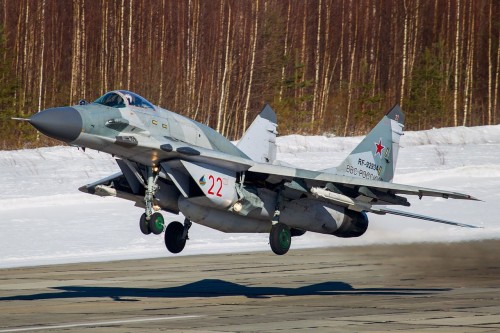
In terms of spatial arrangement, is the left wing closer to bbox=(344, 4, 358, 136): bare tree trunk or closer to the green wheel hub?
the green wheel hub

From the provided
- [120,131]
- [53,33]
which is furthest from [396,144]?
[53,33]

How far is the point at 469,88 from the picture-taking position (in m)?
58.0

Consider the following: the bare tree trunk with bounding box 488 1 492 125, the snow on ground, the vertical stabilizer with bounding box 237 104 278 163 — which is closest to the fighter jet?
the vertical stabilizer with bounding box 237 104 278 163

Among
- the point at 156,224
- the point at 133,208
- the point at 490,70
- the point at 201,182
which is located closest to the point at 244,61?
the point at 490,70

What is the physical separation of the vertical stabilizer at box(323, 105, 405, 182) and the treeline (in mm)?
22905

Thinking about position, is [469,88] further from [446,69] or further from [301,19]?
[301,19]

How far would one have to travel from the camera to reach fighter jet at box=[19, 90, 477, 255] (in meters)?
15.9

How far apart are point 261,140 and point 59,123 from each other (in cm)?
625

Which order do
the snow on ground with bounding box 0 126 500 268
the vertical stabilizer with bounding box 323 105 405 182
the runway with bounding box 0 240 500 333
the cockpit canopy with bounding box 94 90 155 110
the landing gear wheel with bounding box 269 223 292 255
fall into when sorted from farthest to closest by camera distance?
the snow on ground with bounding box 0 126 500 268 → the vertical stabilizer with bounding box 323 105 405 182 → the landing gear wheel with bounding box 269 223 292 255 → the cockpit canopy with bounding box 94 90 155 110 → the runway with bounding box 0 240 500 333

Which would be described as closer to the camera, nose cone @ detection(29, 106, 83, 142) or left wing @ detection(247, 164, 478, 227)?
nose cone @ detection(29, 106, 83, 142)

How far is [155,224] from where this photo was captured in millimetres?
15555

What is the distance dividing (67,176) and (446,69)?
32940 millimetres

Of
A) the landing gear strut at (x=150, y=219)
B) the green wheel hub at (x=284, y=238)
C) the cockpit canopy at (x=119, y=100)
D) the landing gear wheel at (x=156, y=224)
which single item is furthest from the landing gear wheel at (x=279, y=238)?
the cockpit canopy at (x=119, y=100)

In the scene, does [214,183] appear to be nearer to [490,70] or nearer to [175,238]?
[175,238]
